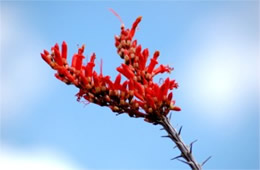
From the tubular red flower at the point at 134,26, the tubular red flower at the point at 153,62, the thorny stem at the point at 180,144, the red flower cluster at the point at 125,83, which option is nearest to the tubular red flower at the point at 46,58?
the red flower cluster at the point at 125,83

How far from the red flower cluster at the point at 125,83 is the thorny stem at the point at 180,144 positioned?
0.24 ft

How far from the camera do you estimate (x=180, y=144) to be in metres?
3.07

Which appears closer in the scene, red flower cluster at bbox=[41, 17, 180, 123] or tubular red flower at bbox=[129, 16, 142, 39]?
red flower cluster at bbox=[41, 17, 180, 123]

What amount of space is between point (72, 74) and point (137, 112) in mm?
742

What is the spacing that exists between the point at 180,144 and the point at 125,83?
0.78m

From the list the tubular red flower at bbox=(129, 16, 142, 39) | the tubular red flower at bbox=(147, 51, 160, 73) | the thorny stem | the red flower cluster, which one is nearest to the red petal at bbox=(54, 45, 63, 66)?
the red flower cluster

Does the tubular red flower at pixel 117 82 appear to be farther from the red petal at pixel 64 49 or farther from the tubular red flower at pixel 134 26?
the red petal at pixel 64 49

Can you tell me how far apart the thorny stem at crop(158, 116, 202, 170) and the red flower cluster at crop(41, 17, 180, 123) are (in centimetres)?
7

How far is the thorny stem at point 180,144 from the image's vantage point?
2.98m

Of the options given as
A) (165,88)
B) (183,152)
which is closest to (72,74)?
(165,88)

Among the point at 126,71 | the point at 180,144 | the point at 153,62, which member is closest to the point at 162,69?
the point at 153,62

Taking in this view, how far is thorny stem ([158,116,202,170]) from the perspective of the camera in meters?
2.98

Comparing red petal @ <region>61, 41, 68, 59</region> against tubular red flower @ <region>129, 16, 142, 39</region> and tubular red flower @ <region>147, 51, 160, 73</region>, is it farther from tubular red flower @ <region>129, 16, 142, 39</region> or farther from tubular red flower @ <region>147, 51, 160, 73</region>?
tubular red flower @ <region>147, 51, 160, 73</region>

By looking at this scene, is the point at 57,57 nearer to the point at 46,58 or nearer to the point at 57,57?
the point at 57,57
